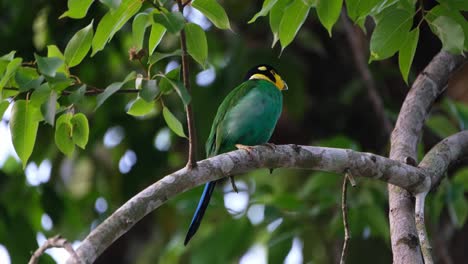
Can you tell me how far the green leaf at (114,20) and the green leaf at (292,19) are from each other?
20.0 inches

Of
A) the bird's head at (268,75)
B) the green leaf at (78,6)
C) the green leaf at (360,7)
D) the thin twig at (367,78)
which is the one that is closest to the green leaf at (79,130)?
the green leaf at (78,6)

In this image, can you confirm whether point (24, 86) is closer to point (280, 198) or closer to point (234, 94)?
point (234, 94)

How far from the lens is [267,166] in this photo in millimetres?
2906

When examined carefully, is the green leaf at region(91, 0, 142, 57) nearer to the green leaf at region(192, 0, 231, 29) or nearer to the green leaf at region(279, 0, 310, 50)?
the green leaf at region(192, 0, 231, 29)

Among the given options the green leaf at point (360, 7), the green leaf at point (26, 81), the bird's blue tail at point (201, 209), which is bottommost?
the bird's blue tail at point (201, 209)

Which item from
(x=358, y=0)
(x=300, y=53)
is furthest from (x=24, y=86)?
(x=300, y=53)

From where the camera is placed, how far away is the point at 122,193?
554 centimetres

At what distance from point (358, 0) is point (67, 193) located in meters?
3.73

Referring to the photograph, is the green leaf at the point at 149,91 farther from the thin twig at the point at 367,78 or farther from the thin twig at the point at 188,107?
the thin twig at the point at 367,78

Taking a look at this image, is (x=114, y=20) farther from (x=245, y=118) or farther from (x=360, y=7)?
(x=245, y=118)

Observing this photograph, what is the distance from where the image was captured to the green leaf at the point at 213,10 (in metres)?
2.63

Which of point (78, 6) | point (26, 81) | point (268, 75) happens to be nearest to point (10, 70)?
point (26, 81)

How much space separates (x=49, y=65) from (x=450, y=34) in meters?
1.26

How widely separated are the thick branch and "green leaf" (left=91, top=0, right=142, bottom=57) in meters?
0.47
